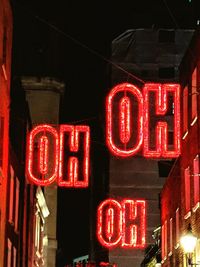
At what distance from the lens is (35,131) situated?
92.0ft

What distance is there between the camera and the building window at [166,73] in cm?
6850

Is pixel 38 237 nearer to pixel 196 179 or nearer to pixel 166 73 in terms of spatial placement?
pixel 166 73

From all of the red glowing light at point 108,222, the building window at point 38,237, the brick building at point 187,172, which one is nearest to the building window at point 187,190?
the brick building at point 187,172

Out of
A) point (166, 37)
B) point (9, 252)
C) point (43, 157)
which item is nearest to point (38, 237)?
point (9, 252)

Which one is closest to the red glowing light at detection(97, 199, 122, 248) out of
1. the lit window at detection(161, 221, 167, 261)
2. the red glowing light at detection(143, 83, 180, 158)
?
the lit window at detection(161, 221, 167, 261)

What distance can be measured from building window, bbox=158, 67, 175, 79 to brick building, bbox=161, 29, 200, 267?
36535mm

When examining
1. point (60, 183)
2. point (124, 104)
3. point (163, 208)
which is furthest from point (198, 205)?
point (163, 208)

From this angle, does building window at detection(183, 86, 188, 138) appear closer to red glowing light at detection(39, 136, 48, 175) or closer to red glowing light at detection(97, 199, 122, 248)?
red glowing light at detection(39, 136, 48, 175)

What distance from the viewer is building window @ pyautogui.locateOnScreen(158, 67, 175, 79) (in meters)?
68.5

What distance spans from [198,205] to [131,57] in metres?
46.1

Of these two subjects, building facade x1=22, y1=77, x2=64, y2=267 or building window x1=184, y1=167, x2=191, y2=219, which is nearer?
building window x1=184, y1=167, x2=191, y2=219

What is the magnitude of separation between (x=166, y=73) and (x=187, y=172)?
4290 centimetres

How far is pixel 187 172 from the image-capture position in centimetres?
2653

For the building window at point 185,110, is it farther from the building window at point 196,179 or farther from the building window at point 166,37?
the building window at point 166,37
